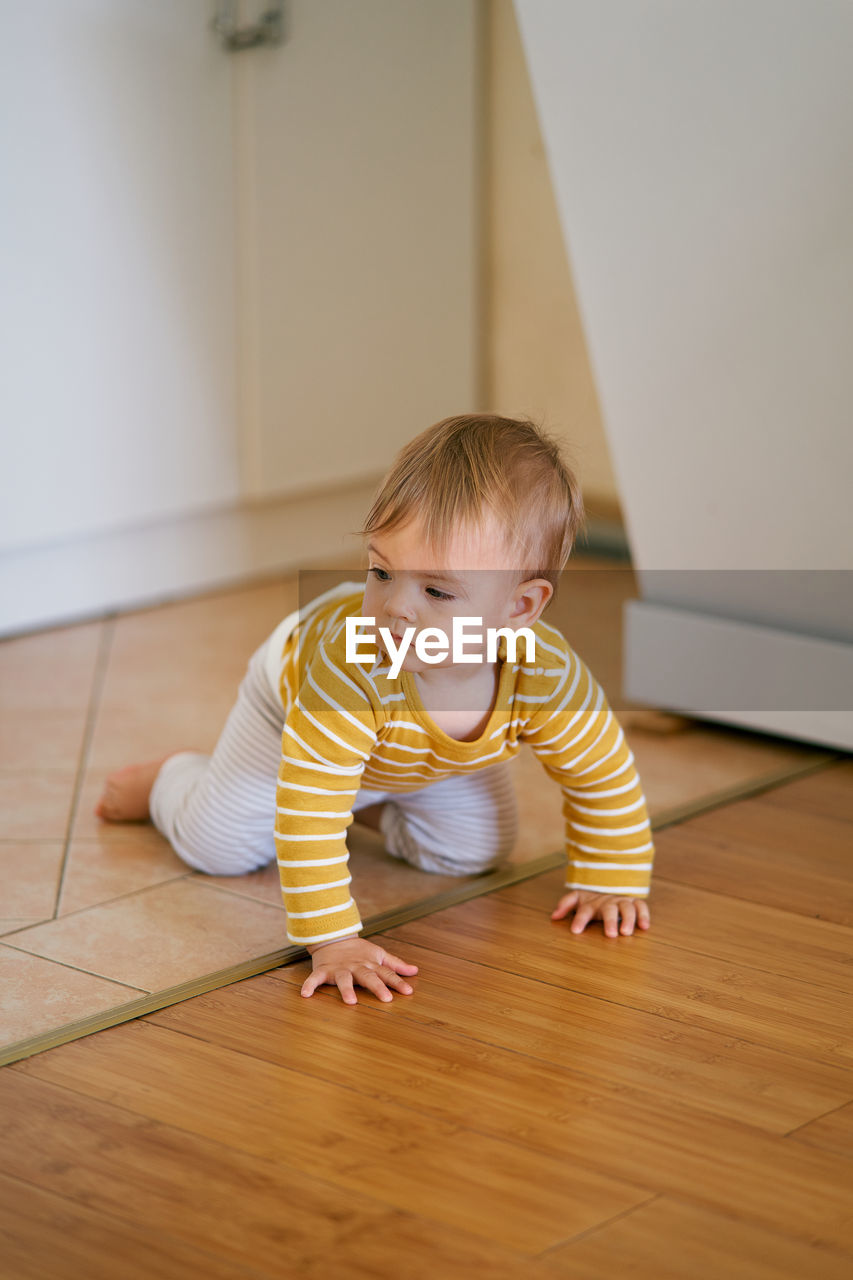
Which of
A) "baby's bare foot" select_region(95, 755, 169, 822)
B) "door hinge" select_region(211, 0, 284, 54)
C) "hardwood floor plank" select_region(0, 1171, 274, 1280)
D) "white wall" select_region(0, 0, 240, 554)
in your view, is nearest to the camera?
"hardwood floor plank" select_region(0, 1171, 274, 1280)

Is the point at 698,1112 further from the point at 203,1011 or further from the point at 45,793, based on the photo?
the point at 45,793

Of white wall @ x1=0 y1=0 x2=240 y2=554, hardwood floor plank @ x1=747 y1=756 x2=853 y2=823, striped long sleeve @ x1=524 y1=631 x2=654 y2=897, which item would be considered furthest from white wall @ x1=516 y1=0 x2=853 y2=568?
white wall @ x1=0 y1=0 x2=240 y2=554

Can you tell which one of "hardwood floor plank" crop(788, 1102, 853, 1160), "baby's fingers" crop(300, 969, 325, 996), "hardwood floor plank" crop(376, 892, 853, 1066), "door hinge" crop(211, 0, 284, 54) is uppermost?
"door hinge" crop(211, 0, 284, 54)

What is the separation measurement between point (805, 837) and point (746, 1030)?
34 centimetres

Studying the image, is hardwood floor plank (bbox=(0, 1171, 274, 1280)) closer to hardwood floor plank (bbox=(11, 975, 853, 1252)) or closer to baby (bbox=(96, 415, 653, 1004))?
hardwood floor plank (bbox=(11, 975, 853, 1252))

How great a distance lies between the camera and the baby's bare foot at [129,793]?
123 centimetres

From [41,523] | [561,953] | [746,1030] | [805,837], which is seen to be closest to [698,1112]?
[746,1030]

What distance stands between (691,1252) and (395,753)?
0.40 metres

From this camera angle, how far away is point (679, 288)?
4.20ft

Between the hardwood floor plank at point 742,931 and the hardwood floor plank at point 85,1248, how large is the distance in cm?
44

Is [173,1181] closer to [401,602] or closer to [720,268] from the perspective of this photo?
[401,602]

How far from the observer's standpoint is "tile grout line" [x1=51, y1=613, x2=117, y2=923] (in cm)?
116

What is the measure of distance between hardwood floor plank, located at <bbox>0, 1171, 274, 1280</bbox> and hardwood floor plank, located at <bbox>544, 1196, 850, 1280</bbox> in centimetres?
15

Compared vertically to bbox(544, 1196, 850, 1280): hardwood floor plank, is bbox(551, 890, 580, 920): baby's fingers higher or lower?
higher
